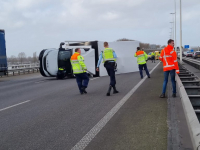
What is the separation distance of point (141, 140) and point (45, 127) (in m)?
2.31

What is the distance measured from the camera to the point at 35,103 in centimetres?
1042

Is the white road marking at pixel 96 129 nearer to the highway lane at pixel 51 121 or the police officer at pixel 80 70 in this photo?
the highway lane at pixel 51 121

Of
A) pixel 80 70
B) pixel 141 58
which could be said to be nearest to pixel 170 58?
pixel 80 70

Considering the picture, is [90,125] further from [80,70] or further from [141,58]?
[141,58]

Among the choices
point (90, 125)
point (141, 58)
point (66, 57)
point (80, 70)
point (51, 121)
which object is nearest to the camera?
point (90, 125)

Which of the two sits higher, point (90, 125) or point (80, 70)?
point (80, 70)

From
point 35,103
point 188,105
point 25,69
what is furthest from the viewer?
point 25,69

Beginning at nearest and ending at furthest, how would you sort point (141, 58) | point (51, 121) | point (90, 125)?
1. point (90, 125)
2. point (51, 121)
3. point (141, 58)

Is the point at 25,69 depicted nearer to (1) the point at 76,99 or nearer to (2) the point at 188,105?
(1) the point at 76,99

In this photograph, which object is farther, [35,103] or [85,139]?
[35,103]

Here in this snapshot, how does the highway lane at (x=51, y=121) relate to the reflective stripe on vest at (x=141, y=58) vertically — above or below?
below

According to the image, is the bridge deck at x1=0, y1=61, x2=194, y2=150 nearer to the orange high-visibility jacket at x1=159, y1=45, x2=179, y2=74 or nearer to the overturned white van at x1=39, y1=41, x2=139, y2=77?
the orange high-visibility jacket at x1=159, y1=45, x2=179, y2=74

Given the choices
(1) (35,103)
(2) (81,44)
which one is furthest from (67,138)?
(2) (81,44)

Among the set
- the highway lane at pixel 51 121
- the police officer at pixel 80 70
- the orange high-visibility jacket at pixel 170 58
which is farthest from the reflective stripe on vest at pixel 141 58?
the orange high-visibility jacket at pixel 170 58
